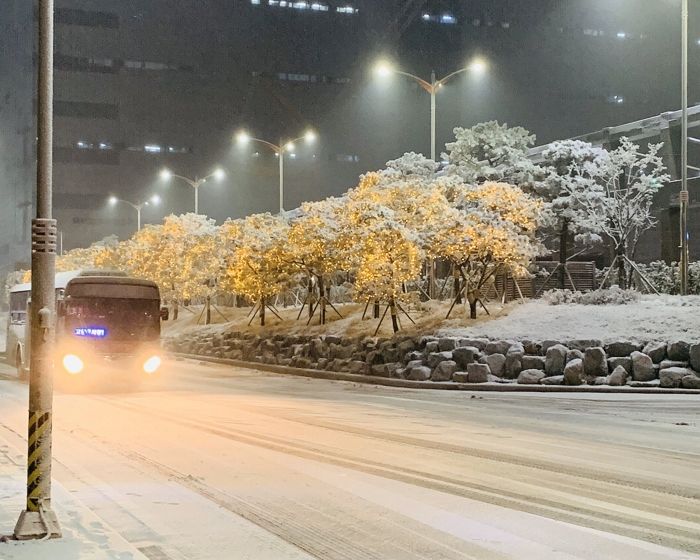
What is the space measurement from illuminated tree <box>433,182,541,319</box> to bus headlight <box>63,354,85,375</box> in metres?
11.5

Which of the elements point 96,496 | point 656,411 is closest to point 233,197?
point 656,411

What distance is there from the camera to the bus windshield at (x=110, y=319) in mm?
23375

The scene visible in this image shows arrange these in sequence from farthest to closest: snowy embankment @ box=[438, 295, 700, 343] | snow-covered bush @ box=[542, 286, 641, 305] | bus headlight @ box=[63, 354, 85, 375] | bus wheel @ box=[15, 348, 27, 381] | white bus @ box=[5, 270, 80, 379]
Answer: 1. bus wheel @ box=[15, 348, 27, 381]
2. white bus @ box=[5, 270, 80, 379]
3. snow-covered bush @ box=[542, 286, 641, 305]
4. snowy embankment @ box=[438, 295, 700, 343]
5. bus headlight @ box=[63, 354, 85, 375]

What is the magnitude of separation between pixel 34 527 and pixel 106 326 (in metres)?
16.7

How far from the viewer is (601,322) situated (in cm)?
2461

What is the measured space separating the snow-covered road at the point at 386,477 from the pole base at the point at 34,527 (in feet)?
2.33

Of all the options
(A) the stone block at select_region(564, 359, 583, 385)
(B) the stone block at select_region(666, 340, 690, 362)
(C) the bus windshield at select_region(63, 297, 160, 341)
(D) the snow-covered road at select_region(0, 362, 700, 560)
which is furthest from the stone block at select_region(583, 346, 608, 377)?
(C) the bus windshield at select_region(63, 297, 160, 341)

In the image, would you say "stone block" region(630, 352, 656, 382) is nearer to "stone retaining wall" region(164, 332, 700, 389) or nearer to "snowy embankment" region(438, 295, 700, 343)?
"stone retaining wall" region(164, 332, 700, 389)

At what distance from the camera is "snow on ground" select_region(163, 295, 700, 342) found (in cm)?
2334

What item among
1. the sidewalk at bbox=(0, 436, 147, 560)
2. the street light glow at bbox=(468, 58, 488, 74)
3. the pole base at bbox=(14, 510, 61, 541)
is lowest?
the sidewalk at bbox=(0, 436, 147, 560)

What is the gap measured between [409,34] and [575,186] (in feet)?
107

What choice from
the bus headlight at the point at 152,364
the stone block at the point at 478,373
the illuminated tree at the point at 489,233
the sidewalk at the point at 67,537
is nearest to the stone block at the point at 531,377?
the stone block at the point at 478,373

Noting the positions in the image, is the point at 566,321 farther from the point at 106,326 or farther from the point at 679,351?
the point at 106,326

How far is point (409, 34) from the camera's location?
61.4 meters
